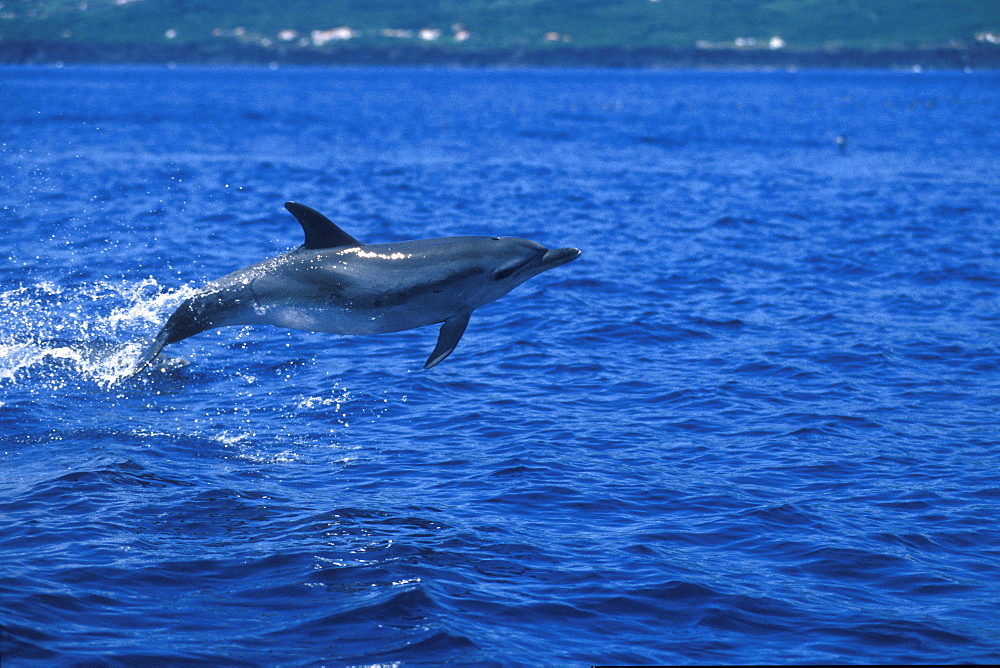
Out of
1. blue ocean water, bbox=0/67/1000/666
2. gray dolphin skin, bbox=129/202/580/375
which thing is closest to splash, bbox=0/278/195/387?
blue ocean water, bbox=0/67/1000/666

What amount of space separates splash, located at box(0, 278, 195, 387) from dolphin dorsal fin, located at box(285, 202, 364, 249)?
589 cm

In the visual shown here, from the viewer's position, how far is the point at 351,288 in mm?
11078

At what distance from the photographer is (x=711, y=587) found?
9906 mm

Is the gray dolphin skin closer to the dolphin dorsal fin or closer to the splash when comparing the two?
the dolphin dorsal fin

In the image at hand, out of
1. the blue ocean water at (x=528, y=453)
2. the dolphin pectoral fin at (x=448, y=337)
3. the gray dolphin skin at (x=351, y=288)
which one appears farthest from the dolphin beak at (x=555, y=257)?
the blue ocean water at (x=528, y=453)

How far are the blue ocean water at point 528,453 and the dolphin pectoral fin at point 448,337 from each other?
5.86 feet

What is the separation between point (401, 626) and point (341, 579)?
3.28ft

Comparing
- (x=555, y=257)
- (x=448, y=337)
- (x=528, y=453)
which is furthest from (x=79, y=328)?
(x=555, y=257)

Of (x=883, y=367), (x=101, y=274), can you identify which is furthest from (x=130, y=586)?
(x=101, y=274)

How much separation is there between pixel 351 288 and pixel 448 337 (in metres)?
1.11

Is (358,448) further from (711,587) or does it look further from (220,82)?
(220,82)

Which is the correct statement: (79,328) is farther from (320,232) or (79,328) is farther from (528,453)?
(528,453)

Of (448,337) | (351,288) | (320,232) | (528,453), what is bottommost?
(528,453)

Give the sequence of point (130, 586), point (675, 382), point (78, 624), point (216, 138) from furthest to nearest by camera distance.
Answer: point (216, 138) → point (675, 382) → point (130, 586) → point (78, 624)
